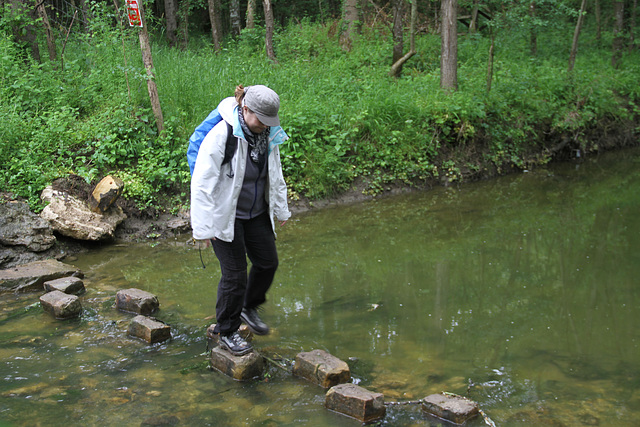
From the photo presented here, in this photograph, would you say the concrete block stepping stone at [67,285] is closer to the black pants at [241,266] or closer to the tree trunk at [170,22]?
the black pants at [241,266]

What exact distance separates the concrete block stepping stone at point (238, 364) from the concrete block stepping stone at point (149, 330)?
0.71 metres

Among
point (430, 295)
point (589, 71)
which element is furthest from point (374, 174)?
point (589, 71)

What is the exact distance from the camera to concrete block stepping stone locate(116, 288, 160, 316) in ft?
16.8

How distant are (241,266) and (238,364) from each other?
0.73 m

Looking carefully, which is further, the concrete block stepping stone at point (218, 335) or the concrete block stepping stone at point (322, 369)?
the concrete block stepping stone at point (218, 335)

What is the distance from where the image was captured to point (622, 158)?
1291 centimetres

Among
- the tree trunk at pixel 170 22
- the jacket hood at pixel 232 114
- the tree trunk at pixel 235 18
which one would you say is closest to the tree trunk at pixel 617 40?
the tree trunk at pixel 235 18

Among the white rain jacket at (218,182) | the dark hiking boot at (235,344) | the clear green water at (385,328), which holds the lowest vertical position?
the clear green water at (385,328)

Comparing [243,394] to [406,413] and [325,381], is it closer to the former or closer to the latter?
[325,381]

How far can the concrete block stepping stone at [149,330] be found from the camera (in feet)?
14.8

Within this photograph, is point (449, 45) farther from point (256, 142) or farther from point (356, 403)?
point (356, 403)

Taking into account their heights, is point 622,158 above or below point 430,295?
below

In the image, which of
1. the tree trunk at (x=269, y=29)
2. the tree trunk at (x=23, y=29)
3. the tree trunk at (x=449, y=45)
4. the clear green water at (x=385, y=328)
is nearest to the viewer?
the clear green water at (x=385, y=328)

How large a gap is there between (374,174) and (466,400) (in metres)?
6.96
